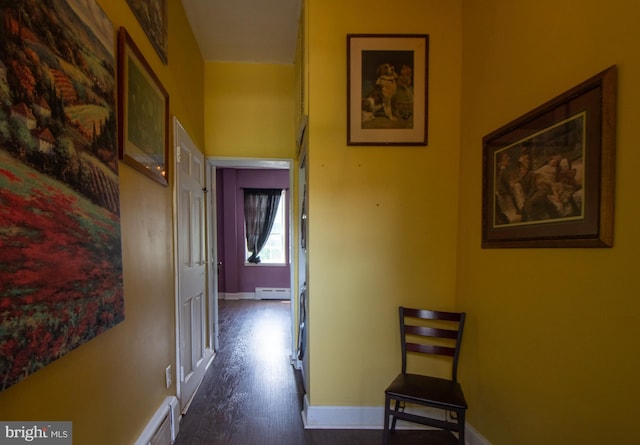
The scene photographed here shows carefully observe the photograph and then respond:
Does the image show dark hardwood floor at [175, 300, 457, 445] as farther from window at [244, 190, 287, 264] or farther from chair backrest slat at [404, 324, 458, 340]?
window at [244, 190, 287, 264]

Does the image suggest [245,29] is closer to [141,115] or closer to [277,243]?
[141,115]

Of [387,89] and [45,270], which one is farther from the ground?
[387,89]

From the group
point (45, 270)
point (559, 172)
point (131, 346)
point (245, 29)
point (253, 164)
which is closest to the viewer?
point (45, 270)

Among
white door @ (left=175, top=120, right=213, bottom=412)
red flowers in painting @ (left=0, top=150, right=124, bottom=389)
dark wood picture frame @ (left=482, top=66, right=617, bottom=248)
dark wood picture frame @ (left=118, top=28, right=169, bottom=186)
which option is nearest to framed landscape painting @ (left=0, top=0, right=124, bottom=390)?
red flowers in painting @ (left=0, top=150, right=124, bottom=389)

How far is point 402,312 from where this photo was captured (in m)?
1.96

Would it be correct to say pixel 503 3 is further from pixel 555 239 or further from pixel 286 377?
pixel 286 377

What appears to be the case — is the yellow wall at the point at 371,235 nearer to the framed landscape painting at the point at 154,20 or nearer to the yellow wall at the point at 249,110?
the framed landscape painting at the point at 154,20

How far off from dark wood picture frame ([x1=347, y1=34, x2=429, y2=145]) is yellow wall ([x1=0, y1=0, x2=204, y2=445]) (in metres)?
1.26

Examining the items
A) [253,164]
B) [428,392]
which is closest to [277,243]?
[253,164]

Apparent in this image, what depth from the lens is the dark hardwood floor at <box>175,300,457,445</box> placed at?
197 centimetres

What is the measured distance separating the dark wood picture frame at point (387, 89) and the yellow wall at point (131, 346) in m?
1.26

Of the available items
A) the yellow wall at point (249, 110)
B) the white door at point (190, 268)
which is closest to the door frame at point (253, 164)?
the yellow wall at point (249, 110)

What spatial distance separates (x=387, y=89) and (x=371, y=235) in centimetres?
101

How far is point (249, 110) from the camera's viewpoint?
3.14 m
